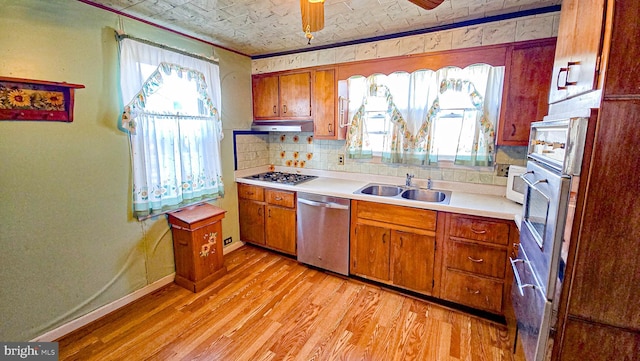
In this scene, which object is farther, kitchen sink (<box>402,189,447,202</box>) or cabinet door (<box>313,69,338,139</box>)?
cabinet door (<box>313,69,338,139</box>)

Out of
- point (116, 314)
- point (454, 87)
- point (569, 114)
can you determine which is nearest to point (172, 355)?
point (116, 314)

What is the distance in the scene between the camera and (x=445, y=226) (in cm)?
216

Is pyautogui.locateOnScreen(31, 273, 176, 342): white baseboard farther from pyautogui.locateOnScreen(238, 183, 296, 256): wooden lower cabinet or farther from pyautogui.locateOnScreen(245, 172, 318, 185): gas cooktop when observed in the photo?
pyautogui.locateOnScreen(245, 172, 318, 185): gas cooktop

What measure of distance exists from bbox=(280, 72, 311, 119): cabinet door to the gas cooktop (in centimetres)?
71

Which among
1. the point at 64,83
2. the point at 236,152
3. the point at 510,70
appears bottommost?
the point at 236,152

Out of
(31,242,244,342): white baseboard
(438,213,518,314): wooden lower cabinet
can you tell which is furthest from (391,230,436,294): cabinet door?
(31,242,244,342): white baseboard

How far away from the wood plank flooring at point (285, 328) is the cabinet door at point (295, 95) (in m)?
1.83

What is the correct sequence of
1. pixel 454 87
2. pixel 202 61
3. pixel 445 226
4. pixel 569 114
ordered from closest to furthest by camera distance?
pixel 569 114, pixel 445 226, pixel 454 87, pixel 202 61

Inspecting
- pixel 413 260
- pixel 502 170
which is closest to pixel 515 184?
pixel 502 170

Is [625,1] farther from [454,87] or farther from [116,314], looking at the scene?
[116,314]

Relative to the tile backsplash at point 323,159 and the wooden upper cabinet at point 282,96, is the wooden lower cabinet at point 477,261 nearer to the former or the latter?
the tile backsplash at point 323,159

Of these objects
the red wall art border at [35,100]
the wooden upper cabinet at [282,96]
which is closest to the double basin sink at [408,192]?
the wooden upper cabinet at [282,96]

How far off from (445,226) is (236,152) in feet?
7.78

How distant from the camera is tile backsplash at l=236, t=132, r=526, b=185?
8.10ft
